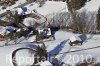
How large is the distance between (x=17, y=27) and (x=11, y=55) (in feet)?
10.6

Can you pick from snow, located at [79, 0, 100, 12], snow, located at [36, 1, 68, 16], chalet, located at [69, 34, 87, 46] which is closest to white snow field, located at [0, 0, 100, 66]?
chalet, located at [69, 34, 87, 46]

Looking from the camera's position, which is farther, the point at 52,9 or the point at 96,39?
the point at 52,9

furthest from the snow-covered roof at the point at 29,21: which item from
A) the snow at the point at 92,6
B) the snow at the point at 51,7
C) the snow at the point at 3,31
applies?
the snow at the point at 92,6

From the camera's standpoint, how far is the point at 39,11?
→ 95.6 ft

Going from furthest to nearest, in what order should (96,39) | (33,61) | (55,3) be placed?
(55,3)
(96,39)
(33,61)

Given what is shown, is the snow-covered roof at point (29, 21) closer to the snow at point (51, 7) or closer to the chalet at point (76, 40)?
the snow at point (51, 7)

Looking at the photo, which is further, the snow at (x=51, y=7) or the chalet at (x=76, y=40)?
the snow at (x=51, y=7)

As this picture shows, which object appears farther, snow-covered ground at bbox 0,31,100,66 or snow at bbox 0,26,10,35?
snow at bbox 0,26,10,35

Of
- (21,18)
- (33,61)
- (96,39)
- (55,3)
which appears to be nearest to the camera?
(33,61)

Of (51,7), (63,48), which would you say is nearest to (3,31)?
(63,48)

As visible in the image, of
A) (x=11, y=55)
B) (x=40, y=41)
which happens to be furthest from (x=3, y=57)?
(x=40, y=41)

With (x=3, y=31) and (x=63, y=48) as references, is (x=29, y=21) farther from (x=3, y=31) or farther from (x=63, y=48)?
(x=63, y=48)

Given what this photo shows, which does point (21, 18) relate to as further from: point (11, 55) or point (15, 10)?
point (11, 55)

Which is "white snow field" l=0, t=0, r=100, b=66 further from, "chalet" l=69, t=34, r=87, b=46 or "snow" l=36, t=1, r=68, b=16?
"snow" l=36, t=1, r=68, b=16
